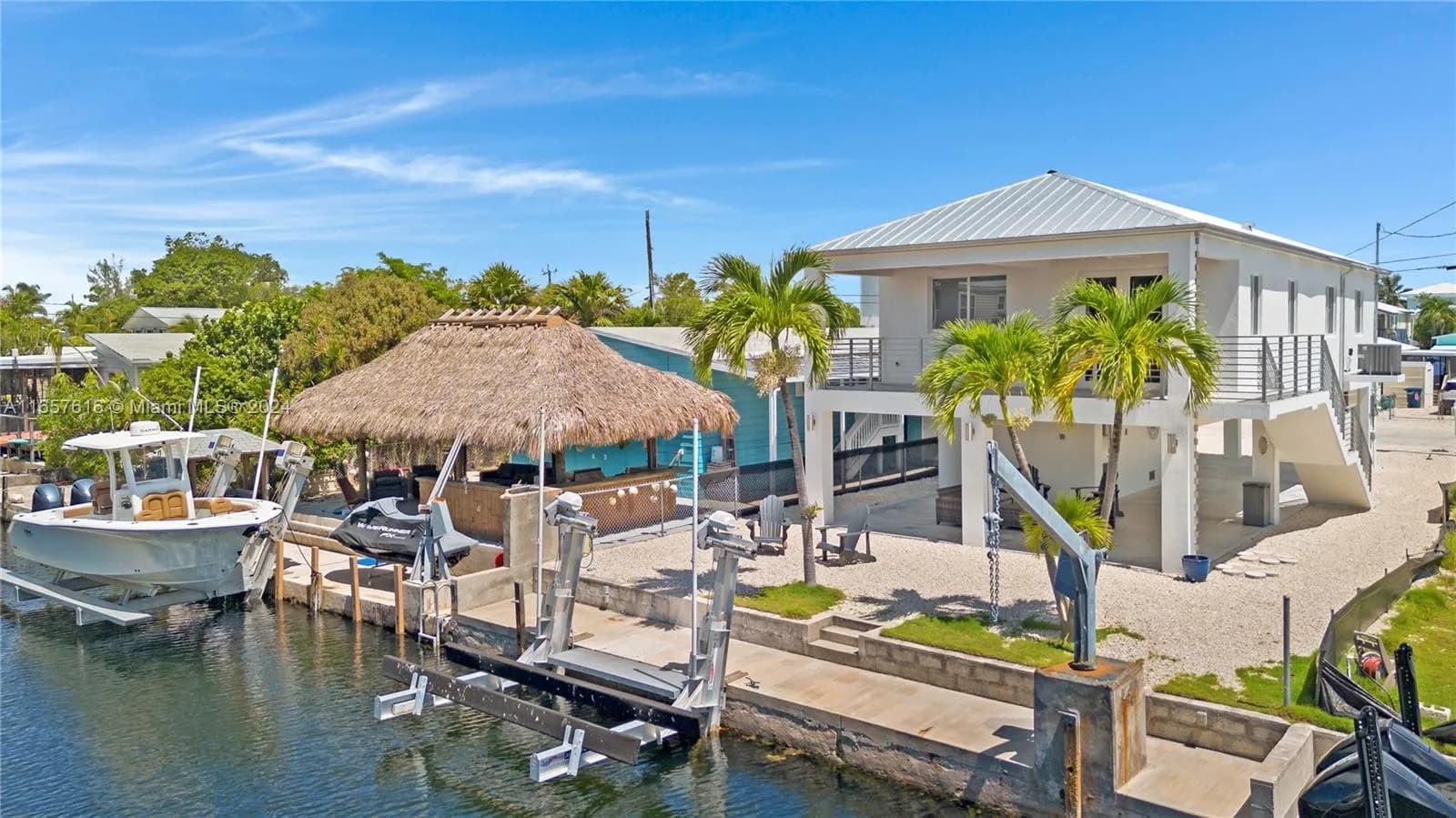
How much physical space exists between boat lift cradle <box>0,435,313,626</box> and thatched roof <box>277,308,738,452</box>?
2.35 meters

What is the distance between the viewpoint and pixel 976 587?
51.2 ft

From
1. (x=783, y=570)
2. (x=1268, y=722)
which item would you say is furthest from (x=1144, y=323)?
(x=783, y=570)

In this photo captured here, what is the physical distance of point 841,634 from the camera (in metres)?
13.6

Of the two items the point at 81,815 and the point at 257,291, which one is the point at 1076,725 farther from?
the point at 257,291

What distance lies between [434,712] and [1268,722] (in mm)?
10021

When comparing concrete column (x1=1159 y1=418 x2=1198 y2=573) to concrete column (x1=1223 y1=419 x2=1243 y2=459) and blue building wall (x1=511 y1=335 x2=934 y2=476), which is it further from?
concrete column (x1=1223 y1=419 x2=1243 y2=459)

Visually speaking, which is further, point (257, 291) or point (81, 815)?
point (257, 291)

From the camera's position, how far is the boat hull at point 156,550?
17.9 meters

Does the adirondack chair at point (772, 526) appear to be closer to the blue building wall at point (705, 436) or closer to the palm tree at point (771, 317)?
the palm tree at point (771, 317)

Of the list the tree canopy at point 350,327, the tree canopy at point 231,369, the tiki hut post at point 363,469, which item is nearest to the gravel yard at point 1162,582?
the tiki hut post at point 363,469

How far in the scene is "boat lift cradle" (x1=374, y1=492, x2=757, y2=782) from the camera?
38.2ft

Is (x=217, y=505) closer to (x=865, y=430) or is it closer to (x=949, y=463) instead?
(x=949, y=463)

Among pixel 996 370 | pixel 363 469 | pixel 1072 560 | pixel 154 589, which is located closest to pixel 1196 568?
pixel 996 370

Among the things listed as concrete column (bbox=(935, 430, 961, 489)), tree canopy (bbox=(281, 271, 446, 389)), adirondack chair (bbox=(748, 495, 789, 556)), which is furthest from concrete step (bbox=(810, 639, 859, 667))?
tree canopy (bbox=(281, 271, 446, 389))
